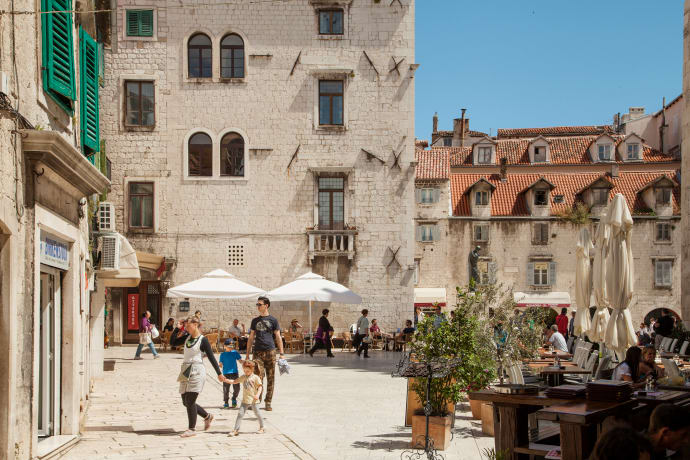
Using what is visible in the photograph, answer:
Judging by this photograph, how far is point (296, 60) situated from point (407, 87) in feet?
13.3

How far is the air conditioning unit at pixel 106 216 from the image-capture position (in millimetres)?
16078

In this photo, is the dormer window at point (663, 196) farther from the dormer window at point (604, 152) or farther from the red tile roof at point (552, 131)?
the red tile roof at point (552, 131)

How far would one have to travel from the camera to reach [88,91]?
464 inches

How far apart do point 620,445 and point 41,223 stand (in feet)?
22.1

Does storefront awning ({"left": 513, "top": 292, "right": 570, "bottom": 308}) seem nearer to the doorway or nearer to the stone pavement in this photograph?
the stone pavement

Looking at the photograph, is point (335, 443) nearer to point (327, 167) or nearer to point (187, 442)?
point (187, 442)

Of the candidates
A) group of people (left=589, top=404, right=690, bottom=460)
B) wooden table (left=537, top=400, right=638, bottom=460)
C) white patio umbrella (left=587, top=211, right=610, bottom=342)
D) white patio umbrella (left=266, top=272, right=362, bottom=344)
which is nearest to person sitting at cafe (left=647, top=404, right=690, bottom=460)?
group of people (left=589, top=404, right=690, bottom=460)

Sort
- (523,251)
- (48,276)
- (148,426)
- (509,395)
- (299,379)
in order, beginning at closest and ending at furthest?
(509,395) < (48,276) < (148,426) < (299,379) < (523,251)

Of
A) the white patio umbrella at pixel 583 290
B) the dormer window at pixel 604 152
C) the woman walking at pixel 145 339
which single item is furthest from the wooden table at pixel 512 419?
the dormer window at pixel 604 152

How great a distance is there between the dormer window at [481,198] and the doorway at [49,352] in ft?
122

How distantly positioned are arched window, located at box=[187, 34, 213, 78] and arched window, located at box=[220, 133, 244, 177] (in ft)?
7.84

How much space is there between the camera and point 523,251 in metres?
44.7

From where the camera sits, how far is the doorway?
31.3 feet

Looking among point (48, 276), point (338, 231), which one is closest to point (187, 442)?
point (48, 276)
